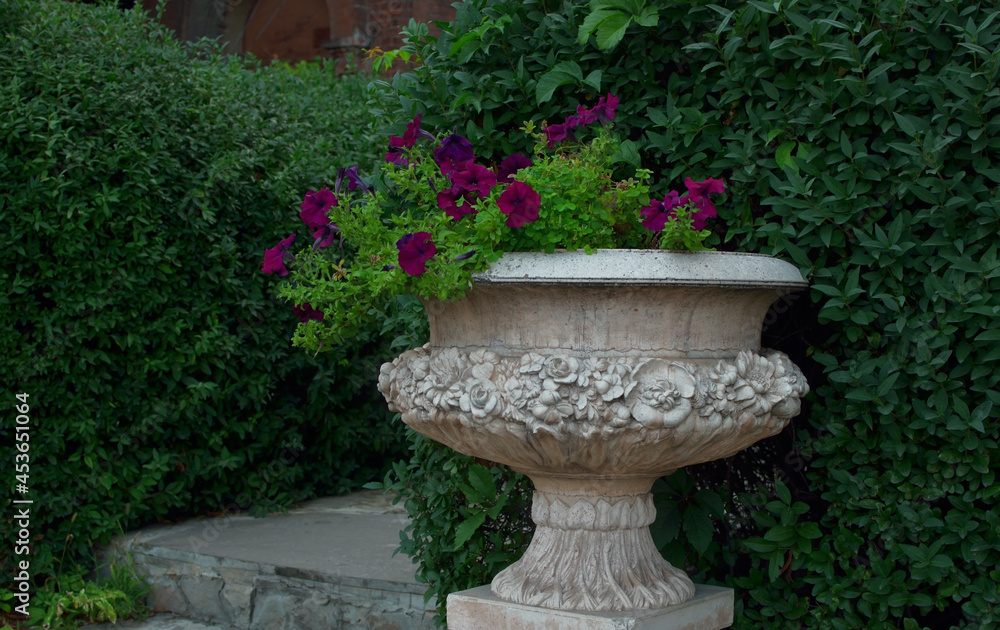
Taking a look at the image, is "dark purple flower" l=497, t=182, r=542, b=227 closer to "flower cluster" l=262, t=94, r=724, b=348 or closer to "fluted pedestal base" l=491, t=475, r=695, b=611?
"flower cluster" l=262, t=94, r=724, b=348

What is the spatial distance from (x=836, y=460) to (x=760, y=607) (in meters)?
0.48

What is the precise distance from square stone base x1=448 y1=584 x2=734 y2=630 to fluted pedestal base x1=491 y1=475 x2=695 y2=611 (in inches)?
1.2

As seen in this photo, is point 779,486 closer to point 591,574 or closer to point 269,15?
point 591,574

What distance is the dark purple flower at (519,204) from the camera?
6.45 feet

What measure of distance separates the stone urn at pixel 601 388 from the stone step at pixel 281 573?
1.15 metres

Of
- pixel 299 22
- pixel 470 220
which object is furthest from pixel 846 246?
pixel 299 22

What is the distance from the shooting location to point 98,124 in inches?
153

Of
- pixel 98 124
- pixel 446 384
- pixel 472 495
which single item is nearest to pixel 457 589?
pixel 472 495

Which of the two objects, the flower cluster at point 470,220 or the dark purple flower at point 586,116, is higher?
the dark purple flower at point 586,116

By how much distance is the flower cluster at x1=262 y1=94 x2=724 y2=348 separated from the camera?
2.00 meters

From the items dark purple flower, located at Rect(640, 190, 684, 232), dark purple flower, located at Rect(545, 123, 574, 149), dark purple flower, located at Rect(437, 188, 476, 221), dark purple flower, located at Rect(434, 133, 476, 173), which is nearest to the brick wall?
dark purple flower, located at Rect(545, 123, 574, 149)

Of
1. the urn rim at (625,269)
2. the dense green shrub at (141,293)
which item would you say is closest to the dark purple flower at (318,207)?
the urn rim at (625,269)

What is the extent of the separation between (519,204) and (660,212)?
1.07 feet

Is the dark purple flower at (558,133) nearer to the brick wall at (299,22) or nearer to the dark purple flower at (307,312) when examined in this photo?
the dark purple flower at (307,312)
